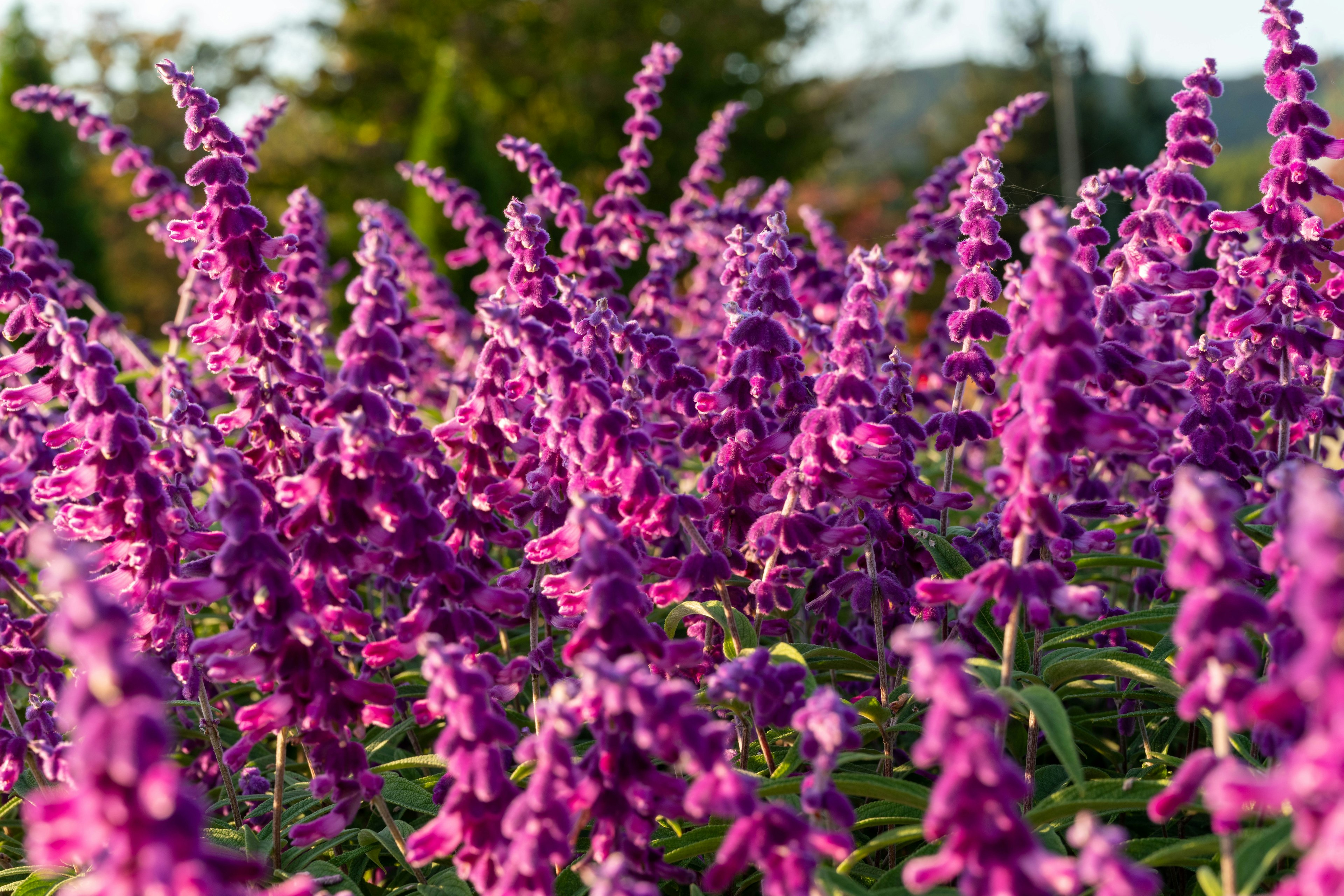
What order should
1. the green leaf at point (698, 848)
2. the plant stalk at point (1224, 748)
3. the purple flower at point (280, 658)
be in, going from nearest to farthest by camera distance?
Result: the plant stalk at point (1224, 748) → the purple flower at point (280, 658) → the green leaf at point (698, 848)

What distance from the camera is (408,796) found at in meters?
3.38

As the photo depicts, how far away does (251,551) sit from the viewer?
260 cm

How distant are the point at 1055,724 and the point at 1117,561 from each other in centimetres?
178

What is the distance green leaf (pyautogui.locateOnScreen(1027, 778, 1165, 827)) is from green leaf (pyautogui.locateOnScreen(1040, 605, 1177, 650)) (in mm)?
630

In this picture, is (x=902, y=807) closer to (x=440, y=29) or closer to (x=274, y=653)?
(x=274, y=653)

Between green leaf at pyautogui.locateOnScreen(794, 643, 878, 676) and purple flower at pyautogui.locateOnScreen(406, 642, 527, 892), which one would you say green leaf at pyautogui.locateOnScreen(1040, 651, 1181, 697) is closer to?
green leaf at pyautogui.locateOnScreen(794, 643, 878, 676)

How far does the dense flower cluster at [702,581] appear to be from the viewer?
176cm

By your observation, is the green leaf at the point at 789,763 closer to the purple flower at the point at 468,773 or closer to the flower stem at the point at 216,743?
the purple flower at the point at 468,773

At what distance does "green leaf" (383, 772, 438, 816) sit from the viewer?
3.31 m

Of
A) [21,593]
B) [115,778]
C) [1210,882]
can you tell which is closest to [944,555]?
[1210,882]

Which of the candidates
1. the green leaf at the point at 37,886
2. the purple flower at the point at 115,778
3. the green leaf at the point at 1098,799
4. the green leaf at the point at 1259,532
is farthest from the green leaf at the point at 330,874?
the green leaf at the point at 1259,532

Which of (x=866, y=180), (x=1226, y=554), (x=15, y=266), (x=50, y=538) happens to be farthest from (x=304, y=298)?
(x=866, y=180)

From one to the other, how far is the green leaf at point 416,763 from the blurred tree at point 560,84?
31.7 metres

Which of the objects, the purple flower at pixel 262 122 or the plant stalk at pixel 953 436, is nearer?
the plant stalk at pixel 953 436
